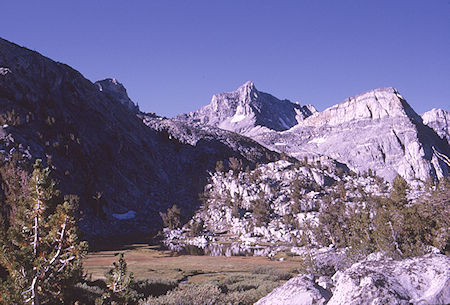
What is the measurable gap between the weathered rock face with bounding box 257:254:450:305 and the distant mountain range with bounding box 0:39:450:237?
7197 centimetres

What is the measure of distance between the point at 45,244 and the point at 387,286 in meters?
11.9

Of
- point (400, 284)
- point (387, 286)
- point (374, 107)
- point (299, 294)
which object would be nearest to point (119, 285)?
point (299, 294)

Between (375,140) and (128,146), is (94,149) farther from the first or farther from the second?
(375,140)

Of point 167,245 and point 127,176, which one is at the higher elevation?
point 127,176

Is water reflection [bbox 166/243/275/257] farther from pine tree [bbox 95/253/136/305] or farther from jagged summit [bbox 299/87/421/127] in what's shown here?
jagged summit [bbox 299/87/421/127]

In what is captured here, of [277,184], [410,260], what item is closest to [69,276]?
[410,260]

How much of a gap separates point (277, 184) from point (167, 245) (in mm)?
47218

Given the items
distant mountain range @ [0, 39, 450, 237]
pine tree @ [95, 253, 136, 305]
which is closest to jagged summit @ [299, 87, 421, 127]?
distant mountain range @ [0, 39, 450, 237]

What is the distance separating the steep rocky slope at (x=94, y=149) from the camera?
8512 cm

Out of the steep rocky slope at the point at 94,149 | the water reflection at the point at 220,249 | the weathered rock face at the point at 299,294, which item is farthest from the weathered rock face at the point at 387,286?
the steep rocky slope at the point at 94,149

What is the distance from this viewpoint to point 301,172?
108 meters

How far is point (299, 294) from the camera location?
10023 mm

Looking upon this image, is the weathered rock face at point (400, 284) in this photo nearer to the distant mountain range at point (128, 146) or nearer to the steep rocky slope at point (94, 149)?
the distant mountain range at point (128, 146)

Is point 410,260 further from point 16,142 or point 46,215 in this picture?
point 16,142
